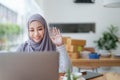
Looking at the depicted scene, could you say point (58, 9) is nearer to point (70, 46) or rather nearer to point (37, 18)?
point (70, 46)

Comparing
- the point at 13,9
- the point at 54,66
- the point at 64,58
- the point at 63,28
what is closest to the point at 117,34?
the point at 63,28

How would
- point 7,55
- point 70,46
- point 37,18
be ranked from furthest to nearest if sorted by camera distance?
1. point 70,46
2. point 37,18
3. point 7,55

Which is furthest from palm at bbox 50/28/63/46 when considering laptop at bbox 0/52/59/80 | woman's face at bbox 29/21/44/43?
laptop at bbox 0/52/59/80

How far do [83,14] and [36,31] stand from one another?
409 cm

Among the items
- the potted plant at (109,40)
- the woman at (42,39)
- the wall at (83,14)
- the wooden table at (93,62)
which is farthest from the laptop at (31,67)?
the wall at (83,14)

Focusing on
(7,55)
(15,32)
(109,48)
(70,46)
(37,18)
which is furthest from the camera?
(109,48)

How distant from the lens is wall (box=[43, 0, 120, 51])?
575 cm

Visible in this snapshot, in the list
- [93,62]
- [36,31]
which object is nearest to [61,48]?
[36,31]

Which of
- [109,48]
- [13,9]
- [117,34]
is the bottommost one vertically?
[109,48]

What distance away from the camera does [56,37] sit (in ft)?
6.21

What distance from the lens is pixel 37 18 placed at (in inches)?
72.0

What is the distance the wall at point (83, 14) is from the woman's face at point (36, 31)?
13.0ft

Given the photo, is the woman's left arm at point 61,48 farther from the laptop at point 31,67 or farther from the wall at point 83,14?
the wall at point 83,14

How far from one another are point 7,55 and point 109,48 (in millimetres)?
4835
